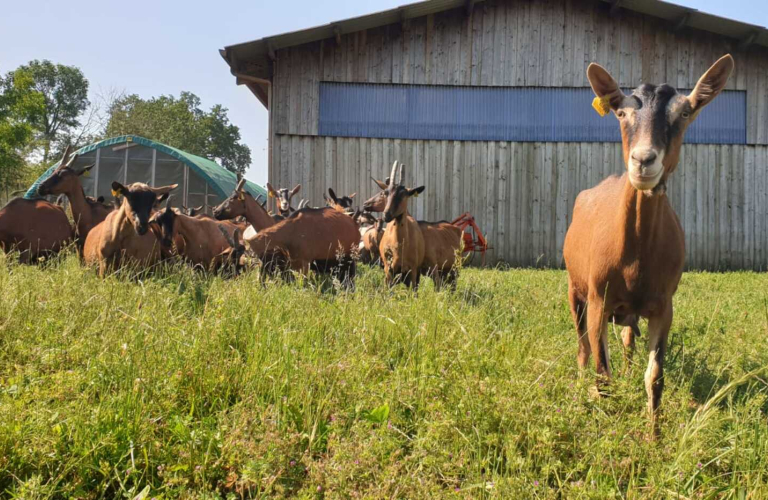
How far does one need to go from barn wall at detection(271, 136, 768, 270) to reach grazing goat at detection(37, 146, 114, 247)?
623cm

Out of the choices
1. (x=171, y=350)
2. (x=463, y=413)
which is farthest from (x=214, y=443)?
(x=463, y=413)

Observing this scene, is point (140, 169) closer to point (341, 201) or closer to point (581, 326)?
point (341, 201)

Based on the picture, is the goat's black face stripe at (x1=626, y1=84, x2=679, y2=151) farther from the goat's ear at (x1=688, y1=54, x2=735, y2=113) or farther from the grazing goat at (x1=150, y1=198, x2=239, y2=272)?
the grazing goat at (x1=150, y1=198, x2=239, y2=272)

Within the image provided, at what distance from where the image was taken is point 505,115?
53.8ft

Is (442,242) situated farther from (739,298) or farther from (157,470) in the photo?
(157,470)

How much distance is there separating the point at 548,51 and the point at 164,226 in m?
11.8

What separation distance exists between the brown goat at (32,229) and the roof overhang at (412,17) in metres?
6.62

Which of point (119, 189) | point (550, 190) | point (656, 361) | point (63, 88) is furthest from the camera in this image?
point (63, 88)

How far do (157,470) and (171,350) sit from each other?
116 centimetres

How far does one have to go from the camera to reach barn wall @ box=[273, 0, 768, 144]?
16219mm

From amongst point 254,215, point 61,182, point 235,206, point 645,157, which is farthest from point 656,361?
point 61,182

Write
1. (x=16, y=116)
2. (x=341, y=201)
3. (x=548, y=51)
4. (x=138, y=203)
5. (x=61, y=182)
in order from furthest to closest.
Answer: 1. (x=16, y=116)
2. (x=548, y=51)
3. (x=341, y=201)
4. (x=61, y=182)
5. (x=138, y=203)

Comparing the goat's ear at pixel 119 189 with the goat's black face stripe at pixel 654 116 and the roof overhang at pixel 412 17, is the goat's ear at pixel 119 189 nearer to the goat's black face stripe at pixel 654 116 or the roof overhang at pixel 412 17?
the goat's black face stripe at pixel 654 116

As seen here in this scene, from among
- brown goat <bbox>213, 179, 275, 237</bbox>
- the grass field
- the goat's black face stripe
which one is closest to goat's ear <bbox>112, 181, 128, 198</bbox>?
the grass field
